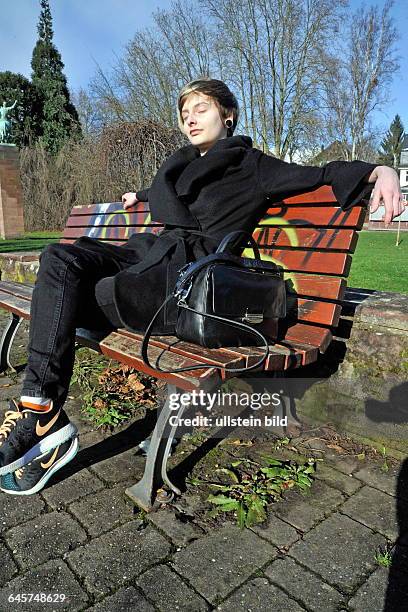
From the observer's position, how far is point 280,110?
23.8 m

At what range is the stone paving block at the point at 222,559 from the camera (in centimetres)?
151

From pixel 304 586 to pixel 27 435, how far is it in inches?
43.5

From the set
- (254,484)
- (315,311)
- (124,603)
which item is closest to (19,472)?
(124,603)

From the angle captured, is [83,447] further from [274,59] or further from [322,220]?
[274,59]

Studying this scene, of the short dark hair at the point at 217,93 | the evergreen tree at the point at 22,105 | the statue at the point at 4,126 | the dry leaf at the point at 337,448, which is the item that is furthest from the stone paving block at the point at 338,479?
the evergreen tree at the point at 22,105

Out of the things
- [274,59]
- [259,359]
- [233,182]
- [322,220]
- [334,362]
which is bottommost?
[334,362]

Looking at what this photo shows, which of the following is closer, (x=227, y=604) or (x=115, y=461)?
(x=227, y=604)

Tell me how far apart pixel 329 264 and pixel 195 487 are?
118 cm

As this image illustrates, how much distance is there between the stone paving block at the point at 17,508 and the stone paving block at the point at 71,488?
0.15ft

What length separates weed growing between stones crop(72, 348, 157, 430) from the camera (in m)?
2.68

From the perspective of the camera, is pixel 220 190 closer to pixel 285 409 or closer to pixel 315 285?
pixel 315 285

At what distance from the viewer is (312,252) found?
2334mm

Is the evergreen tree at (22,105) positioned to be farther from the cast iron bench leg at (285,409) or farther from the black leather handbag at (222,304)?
the black leather handbag at (222,304)

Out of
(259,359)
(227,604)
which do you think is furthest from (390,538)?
(259,359)
